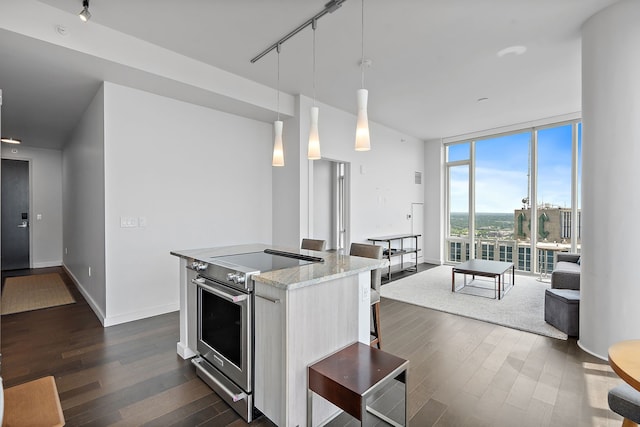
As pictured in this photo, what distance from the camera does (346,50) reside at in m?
3.26

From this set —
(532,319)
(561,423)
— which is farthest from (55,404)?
(532,319)

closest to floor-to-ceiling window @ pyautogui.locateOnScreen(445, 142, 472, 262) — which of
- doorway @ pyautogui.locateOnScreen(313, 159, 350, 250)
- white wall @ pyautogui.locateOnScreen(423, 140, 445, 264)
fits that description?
white wall @ pyautogui.locateOnScreen(423, 140, 445, 264)

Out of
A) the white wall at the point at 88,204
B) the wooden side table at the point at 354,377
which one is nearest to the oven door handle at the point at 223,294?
the wooden side table at the point at 354,377

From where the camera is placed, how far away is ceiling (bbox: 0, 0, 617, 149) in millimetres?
2596

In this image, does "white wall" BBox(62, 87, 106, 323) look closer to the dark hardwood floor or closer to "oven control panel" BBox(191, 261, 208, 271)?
the dark hardwood floor

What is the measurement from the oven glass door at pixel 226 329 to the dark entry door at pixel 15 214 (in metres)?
6.68

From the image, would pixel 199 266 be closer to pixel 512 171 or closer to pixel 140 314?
pixel 140 314

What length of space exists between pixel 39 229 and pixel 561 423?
899 centimetres

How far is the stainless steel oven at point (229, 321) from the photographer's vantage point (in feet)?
6.10

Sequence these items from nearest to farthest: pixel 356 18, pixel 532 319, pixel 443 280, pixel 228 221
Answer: pixel 356 18 < pixel 532 319 < pixel 228 221 < pixel 443 280

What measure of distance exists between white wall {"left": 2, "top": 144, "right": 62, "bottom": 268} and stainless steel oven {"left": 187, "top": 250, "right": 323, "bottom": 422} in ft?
21.5

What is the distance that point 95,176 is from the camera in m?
3.69

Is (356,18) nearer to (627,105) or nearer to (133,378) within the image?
(627,105)

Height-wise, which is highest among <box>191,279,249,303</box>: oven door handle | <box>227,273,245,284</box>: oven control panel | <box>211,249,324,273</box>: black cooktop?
<box>211,249,324,273</box>: black cooktop
